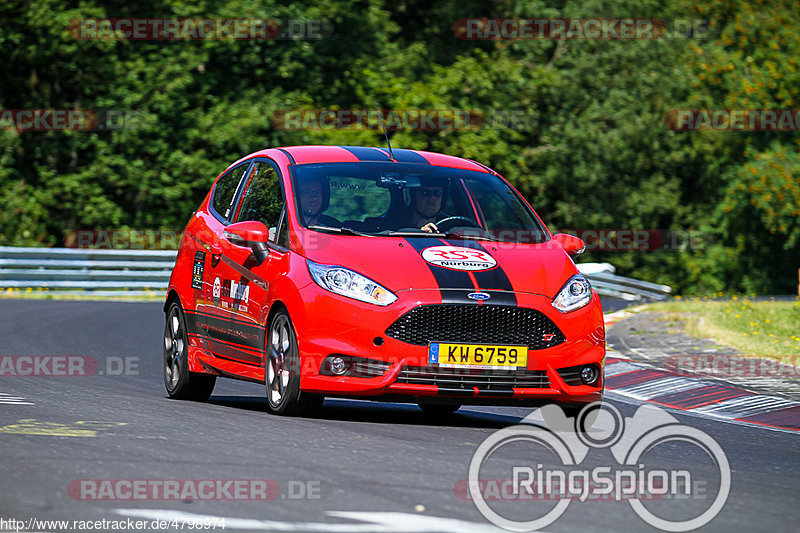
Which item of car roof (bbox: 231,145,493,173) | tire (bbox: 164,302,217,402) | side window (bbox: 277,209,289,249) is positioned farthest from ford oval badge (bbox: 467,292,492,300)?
tire (bbox: 164,302,217,402)

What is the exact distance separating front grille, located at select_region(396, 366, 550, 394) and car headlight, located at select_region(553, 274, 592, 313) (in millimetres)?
481

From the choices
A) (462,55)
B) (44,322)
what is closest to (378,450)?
(44,322)

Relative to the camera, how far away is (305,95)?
35500mm

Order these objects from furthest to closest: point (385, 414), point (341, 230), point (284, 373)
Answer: point (385, 414) → point (341, 230) → point (284, 373)

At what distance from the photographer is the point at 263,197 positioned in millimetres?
9891

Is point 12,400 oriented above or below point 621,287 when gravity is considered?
above

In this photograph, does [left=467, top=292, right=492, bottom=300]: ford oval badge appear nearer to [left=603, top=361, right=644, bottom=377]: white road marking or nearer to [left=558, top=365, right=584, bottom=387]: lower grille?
[left=558, top=365, right=584, bottom=387]: lower grille

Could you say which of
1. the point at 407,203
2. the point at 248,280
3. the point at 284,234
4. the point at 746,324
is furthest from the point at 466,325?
the point at 746,324

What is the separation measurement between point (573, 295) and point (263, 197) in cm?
242

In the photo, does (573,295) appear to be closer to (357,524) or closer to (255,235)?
(255,235)

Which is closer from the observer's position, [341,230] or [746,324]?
[341,230]

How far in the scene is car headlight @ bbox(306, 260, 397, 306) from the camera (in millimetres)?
8383

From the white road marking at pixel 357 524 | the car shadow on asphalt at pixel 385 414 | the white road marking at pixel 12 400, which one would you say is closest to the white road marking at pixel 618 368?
the car shadow on asphalt at pixel 385 414

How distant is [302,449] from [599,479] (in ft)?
5.15
